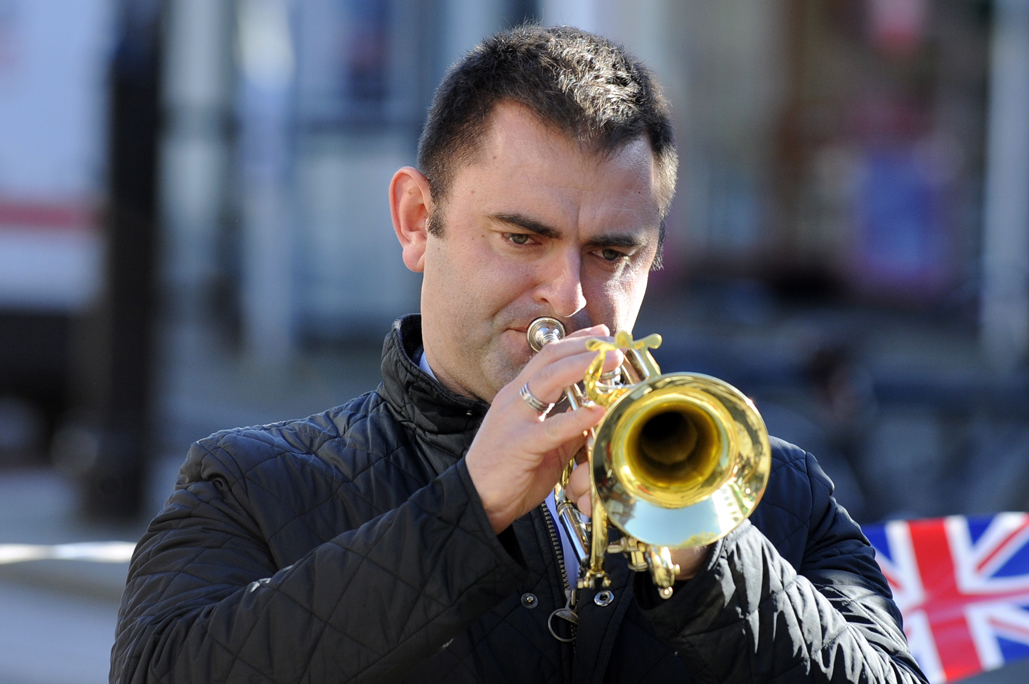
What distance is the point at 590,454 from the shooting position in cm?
187

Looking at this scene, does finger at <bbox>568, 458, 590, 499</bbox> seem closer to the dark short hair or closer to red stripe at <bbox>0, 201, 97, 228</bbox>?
the dark short hair

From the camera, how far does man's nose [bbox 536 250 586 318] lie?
2.16 metres

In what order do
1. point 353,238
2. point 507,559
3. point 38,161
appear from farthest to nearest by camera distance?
1. point 353,238
2. point 38,161
3. point 507,559

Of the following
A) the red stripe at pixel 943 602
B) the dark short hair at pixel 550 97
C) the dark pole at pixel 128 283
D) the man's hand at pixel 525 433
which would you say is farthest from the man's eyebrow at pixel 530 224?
the dark pole at pixel 128 283

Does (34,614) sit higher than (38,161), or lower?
lower

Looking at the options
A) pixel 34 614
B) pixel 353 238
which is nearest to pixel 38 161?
pixel 353 238

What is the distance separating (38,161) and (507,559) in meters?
8.39

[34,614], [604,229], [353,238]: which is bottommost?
[34,614]

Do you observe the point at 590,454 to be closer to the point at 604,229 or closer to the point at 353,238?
the point at 604,229

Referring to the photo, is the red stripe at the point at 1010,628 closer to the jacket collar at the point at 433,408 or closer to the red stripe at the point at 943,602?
the red stripe at the point at 943,602

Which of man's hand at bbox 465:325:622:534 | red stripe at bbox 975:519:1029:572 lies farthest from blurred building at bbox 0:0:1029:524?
man's hand at bbox 465:325:622:534

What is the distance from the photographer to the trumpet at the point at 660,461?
182cm

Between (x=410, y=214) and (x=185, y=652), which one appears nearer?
(x=185, y=652)

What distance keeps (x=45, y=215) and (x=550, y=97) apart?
7806mm
